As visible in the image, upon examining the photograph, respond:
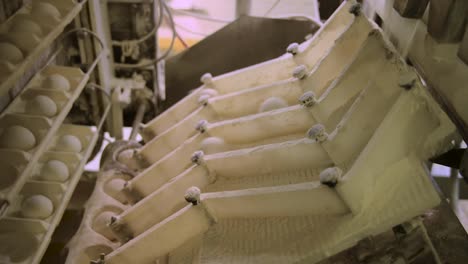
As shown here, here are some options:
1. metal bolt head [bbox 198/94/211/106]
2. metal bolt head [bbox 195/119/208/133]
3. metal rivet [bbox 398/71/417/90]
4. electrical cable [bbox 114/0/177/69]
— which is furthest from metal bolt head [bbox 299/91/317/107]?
electrical cable [bbox 114/0/177/69]

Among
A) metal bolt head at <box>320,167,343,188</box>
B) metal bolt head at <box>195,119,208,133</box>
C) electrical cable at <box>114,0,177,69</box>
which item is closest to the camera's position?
metal bolt head at <box>320,167,343,188</box>

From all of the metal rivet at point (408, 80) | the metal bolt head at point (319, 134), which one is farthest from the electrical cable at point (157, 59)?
the metal rivet at point (408, 80)

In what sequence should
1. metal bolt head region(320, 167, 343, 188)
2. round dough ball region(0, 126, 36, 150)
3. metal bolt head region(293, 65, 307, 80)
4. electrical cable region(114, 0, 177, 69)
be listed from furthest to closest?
electrical cable region(114, 0, 177, 69)
metal bolt head region(293, 65, 307, 80)
round dough ball region(0, 126, 36, 150)
metal bolt head region(320, 167, 343, 188)

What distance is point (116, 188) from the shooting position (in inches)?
90.4

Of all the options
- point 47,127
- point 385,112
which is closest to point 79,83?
point 47,127

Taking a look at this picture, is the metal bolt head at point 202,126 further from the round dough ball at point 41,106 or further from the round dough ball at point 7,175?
the round dough ball at point 7,175

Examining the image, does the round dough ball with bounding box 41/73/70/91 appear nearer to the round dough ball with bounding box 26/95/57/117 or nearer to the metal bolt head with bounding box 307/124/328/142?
the round dough ball with bounding box 26/95/57/117

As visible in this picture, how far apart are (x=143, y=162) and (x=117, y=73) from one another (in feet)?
2.56

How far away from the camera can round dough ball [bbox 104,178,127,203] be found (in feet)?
7.38

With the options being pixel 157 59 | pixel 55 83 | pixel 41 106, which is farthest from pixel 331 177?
pixel 157 59

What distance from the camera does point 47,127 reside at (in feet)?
6.31

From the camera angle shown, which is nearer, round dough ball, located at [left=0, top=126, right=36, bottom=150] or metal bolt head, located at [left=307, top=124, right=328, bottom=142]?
metal bolt head, located at [left=307, top=124, right=328, bottom=142]

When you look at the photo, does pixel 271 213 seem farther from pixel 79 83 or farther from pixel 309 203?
pixel 79 83

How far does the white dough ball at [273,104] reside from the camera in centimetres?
198
